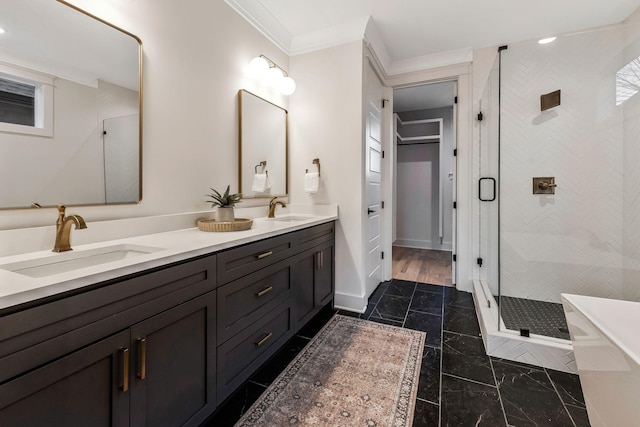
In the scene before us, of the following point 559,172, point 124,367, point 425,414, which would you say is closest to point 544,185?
point 559,172

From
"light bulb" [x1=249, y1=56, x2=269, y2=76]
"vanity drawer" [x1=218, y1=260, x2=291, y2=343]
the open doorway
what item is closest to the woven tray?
"vanity drawer" [x1=218, y1=260, x2=291, y2=343]

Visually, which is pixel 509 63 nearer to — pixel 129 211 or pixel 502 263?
pixel 502 263

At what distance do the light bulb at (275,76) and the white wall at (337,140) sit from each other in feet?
0.96

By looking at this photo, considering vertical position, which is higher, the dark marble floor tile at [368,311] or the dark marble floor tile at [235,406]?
the dark marble floor tile at [368,311]

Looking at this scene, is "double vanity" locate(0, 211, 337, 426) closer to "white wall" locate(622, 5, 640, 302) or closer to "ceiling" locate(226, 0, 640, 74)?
"ceiling" locate(226, 0, 640, 74)

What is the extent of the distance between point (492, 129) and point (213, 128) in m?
2.66

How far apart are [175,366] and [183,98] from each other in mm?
1463

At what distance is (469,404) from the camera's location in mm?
1438

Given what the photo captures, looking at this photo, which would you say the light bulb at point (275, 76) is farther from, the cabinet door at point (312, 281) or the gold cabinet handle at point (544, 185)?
the gold cabinet handle at point (544, 185)

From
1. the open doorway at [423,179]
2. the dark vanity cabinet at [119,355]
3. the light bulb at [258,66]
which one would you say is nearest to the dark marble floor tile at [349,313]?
the dark vanity cabinet at [119,355]

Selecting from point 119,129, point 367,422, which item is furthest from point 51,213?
point 367,422

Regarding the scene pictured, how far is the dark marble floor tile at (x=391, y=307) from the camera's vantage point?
8.07 feet

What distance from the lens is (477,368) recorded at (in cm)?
173

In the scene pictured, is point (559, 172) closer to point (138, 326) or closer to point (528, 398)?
point (528, 398)
